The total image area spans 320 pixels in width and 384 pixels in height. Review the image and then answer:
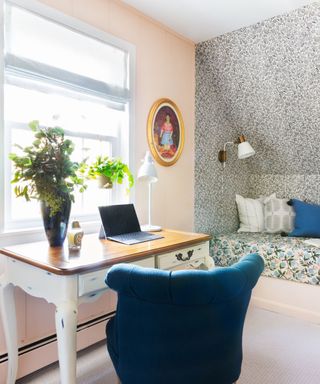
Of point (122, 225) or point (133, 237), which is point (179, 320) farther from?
point (122, 225)

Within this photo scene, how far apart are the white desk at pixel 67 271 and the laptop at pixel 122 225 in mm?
69

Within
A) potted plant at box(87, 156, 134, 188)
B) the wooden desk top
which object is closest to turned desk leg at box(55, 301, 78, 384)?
the wooden desk top

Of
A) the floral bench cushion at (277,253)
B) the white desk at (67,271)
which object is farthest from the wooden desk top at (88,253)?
the floral bench cushion at (277,253)

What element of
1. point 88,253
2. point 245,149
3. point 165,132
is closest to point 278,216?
point 245,149

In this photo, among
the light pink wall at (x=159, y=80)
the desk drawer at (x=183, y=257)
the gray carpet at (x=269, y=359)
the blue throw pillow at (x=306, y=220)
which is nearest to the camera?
the desk drawer at (x=183, y=257)

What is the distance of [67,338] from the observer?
1281 mm

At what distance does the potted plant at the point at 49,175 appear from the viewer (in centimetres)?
158

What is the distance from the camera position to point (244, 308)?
1.24 m

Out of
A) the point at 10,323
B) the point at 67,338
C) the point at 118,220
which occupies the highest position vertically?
the point at 118,220

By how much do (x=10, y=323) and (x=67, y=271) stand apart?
2.17ft

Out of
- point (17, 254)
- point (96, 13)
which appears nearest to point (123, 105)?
point (96, 13)

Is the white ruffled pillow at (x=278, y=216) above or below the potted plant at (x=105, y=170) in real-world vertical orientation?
below

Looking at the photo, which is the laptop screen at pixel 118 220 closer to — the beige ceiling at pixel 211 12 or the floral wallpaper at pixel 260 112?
the floral wallpaper at pixel 260 112

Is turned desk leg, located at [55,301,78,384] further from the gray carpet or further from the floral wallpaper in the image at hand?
the floral wallpaper
